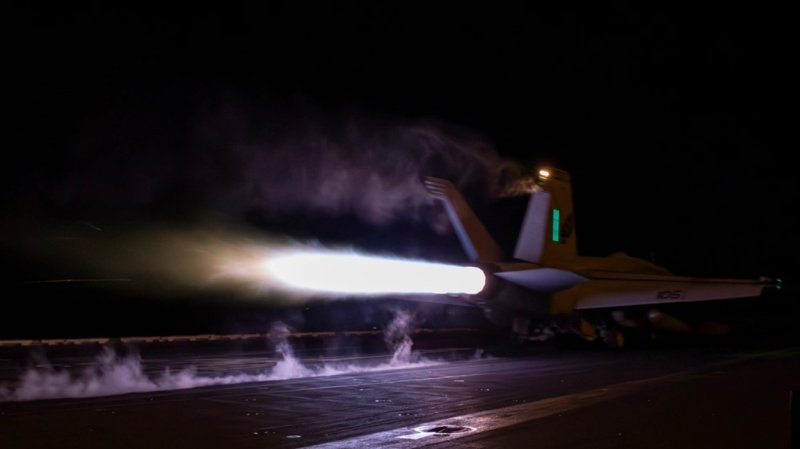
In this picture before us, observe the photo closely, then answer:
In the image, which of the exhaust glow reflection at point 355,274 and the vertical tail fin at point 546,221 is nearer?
the exhaust glow reflection at point 355,274

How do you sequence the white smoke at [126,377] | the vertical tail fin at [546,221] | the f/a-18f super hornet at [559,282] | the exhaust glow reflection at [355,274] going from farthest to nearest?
the vertical tail fin at [546,221]
the f/a-18f super hornet at [559,282]
the exhaust glow reflection at [355,274]
the white smoke at [126,377]

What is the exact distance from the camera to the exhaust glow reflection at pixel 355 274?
1862 centimetres

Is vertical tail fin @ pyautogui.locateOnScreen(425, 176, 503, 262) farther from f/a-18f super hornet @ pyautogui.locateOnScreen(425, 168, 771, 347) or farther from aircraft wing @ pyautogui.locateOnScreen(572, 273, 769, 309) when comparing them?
aircraft wing @ pyautogui.locateOnScreen(572, 273, 769, 309)

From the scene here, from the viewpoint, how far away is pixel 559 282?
22391 millimetres

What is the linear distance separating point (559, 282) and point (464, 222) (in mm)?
3375

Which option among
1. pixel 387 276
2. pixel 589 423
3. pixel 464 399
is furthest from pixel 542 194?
pixel 589 423

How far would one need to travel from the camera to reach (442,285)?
21.4 meters

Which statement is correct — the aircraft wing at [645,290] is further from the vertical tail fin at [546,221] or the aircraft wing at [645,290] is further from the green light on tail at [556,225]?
the green light on tail at [556,225]

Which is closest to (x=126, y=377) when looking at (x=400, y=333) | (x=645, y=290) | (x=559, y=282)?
(x=559, y=282)

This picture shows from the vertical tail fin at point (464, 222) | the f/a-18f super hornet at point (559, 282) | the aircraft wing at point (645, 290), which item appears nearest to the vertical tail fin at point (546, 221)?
the f/a-18f super hornet at point (559, 282)

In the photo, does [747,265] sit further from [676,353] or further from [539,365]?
[539,365]

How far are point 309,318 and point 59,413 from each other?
24.9m

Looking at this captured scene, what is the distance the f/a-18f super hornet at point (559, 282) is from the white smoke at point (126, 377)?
11.4 ft

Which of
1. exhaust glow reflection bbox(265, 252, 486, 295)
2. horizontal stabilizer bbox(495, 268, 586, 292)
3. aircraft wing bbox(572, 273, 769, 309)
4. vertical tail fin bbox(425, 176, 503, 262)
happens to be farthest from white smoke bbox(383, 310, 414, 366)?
aircraft wing bbox(572, 273, 769, 309)
